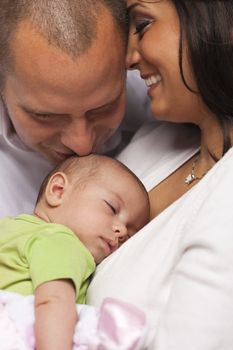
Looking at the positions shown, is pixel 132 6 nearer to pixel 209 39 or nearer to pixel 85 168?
pixel 209 39

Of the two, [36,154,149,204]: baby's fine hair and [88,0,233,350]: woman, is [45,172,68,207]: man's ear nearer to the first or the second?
[36,154,149,204]: baby's fine hair

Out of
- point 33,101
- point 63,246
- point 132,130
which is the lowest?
point 132,130

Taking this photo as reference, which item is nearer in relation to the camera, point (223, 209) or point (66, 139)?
point (223, 209)

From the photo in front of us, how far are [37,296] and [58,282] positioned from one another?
0.15ft

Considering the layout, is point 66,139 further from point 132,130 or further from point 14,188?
point 132,130

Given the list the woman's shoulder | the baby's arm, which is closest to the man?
the woman's shoulder

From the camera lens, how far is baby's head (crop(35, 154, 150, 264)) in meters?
1.30

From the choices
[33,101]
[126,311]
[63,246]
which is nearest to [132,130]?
[33,101]

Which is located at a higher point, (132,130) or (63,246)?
(63,246)

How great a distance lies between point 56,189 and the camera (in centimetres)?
137

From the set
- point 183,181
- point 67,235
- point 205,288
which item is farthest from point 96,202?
point 205,288

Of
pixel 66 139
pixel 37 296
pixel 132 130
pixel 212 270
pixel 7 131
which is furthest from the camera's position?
pixel 132 130

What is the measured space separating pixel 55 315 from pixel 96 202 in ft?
0.99

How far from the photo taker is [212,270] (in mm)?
1016
